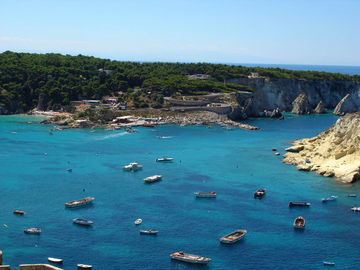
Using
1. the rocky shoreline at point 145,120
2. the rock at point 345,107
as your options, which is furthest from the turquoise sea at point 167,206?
the rock at point 345,107

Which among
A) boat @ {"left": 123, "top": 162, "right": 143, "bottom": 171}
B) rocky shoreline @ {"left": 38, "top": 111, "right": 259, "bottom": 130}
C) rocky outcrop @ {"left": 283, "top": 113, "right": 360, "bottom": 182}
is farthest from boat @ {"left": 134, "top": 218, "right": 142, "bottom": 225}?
rocky shoreline @ {"left": 38, "top": 111, "right": 259, "bottom": 130}

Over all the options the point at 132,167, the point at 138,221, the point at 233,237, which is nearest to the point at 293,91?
the point at 132,167

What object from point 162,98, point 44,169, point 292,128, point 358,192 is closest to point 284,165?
point 358,192

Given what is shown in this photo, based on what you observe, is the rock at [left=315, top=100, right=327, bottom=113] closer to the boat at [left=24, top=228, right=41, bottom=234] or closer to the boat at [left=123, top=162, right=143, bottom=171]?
the boat at [left=123, top=162, right=143, bottom=171]

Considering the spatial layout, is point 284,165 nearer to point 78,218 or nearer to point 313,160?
point 313,160

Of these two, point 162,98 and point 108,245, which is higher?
point 162,98

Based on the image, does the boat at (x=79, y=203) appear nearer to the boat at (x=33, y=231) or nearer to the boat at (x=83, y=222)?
the boat at (x=83, y=222)
